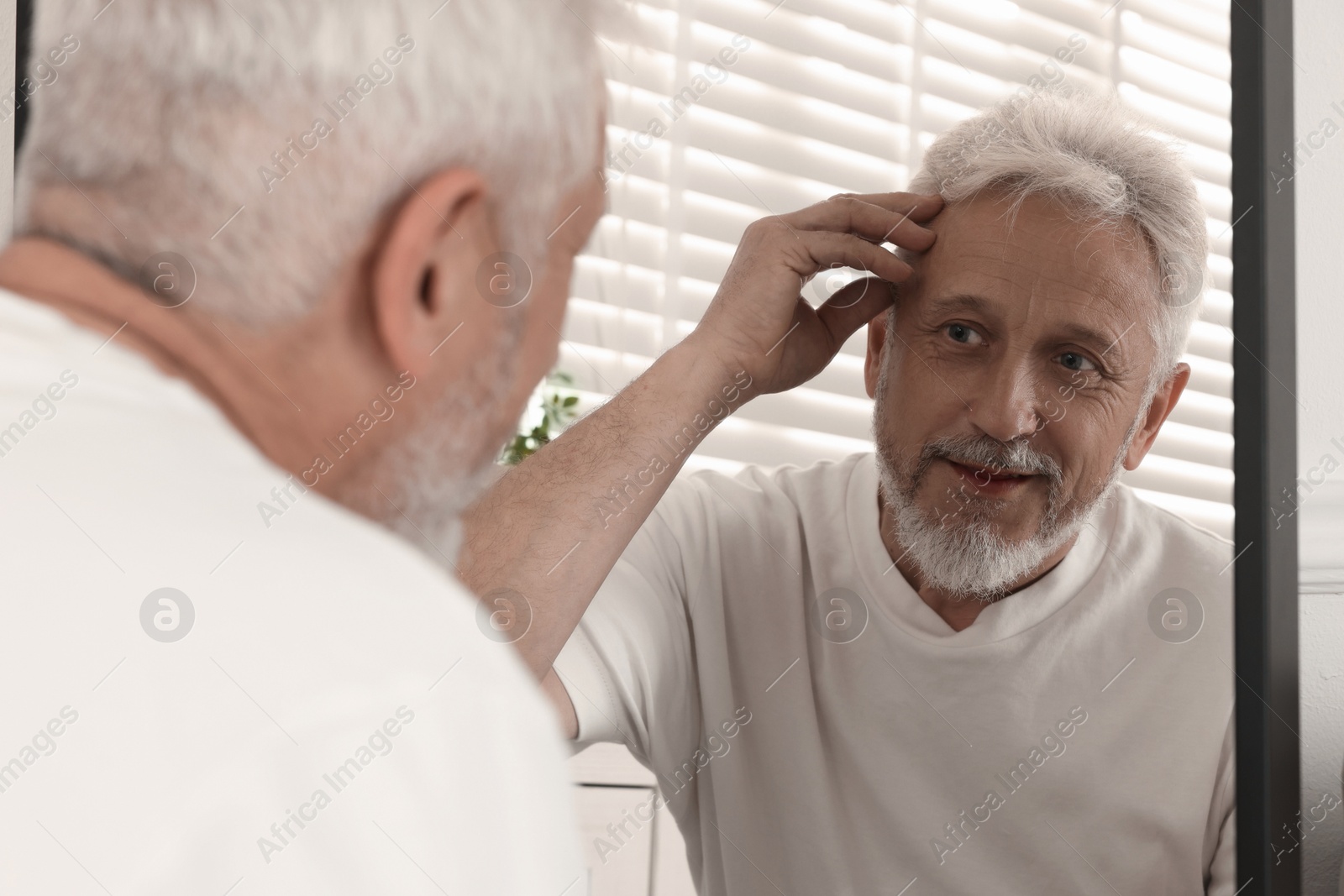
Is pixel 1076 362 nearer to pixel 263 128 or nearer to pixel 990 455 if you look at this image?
pixel 990 455

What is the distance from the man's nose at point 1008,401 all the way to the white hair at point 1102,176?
0.10 meters

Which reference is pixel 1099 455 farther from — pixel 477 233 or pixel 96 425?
pixel 96 425

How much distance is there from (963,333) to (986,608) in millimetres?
211

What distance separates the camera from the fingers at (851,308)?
0.76m

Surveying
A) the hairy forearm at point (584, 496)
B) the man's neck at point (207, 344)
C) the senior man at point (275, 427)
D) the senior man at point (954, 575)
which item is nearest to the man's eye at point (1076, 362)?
→ the senior man at point (954, 575)

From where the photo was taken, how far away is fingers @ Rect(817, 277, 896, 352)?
76 centimetres

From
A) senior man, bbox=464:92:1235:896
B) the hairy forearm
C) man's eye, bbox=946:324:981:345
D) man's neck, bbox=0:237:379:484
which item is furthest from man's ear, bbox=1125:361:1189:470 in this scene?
man's neck, bbox=0:237:379:484

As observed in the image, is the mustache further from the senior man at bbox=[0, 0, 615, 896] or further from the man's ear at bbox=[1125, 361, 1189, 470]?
the senior man at bbox=[0, 0, 615, 896]

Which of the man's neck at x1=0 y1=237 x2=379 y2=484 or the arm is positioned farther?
the arm

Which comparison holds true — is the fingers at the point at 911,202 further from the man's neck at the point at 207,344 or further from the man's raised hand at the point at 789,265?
the man's neck at the point at 207,344

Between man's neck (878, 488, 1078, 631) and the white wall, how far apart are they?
0.64 ft

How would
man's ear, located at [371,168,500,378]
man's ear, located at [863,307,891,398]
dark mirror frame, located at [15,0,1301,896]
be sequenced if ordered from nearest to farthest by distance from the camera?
man's ear, located at [371,168,500,378], dark mirror frame, located at [15,0,1301,896], man's ear, located at [863,307,891,398]

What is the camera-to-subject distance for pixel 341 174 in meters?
0.31

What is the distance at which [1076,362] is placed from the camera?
75 centimetres
